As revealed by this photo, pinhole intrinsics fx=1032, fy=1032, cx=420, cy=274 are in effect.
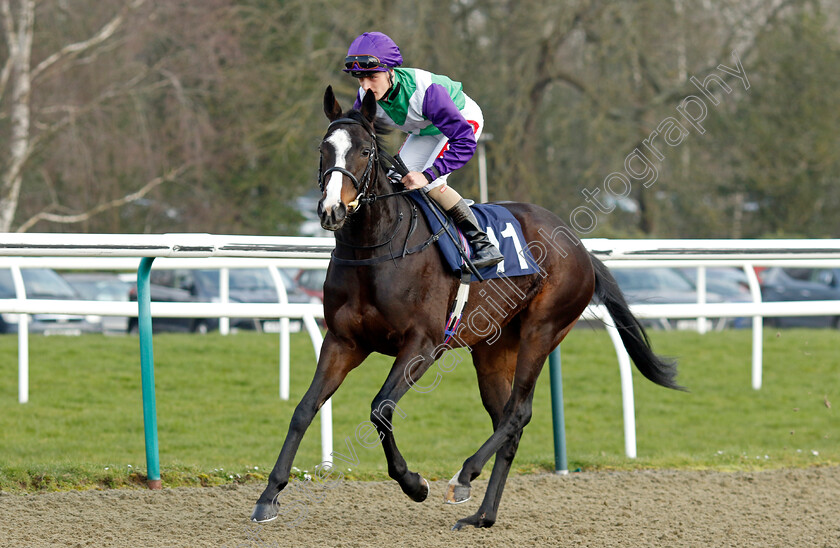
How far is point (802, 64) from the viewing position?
2280cm

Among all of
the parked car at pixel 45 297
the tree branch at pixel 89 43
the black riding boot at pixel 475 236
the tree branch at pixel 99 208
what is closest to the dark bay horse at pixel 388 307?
the black riding boot at pixel 475 236

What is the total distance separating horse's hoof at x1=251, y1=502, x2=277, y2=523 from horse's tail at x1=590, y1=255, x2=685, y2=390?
205cm

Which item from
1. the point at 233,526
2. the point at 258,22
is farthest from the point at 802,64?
the point at 233,526

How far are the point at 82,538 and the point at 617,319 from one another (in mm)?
2714

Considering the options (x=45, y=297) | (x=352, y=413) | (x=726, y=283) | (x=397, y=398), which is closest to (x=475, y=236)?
(x=397, y=398)

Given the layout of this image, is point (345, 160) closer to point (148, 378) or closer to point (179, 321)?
point (148, 378)

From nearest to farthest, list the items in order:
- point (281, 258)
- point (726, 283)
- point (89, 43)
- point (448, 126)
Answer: point (448, 126) → point (281, 258) → point (89, 43) → point (726, 283)

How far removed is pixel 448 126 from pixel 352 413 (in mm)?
3373

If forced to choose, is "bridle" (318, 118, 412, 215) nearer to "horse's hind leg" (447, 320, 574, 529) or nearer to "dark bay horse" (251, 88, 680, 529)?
"dark bay horse" (251, 88, 680, 529)

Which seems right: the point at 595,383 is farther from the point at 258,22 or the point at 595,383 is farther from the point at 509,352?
the point at 258,22

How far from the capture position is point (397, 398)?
383 centimetres

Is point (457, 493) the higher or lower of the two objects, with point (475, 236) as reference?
lower

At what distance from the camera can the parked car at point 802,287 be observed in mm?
17594

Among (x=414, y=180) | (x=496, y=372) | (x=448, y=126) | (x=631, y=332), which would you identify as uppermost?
(x=448, y=126)
